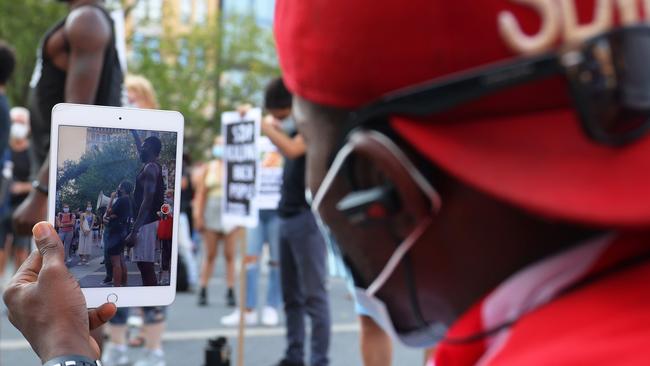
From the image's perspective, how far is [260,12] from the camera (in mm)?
63094

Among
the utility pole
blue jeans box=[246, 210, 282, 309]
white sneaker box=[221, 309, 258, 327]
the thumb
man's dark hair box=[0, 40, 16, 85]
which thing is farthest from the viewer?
the utility pole

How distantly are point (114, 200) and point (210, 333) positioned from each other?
5961mm

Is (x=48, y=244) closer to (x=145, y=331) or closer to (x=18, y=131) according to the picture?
(x=145, y=331)

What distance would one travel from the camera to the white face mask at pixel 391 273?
113cm

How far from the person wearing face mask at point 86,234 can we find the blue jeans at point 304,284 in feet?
14.1

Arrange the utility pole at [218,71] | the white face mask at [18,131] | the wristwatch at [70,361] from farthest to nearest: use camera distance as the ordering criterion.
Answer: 1. the utility pole at [218,71]
2. the white face mask at [18,131]
3. the wristwatch at [70,361]

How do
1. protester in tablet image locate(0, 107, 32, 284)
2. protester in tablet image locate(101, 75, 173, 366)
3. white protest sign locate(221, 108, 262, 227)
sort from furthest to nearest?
protester in tablet image locate(0, 107, 32, 284) < white protest sign locate(221, 108, 262, 227) < protester in tablet image locate(101, 75, 173, 366)

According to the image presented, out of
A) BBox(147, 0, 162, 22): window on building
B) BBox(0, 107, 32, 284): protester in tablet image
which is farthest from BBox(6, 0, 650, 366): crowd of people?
BBox(147, 0, 162, 22): window on building

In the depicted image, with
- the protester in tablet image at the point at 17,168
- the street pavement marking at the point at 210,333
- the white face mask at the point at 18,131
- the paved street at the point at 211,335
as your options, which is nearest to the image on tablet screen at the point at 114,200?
the paved street at the point at 211,335

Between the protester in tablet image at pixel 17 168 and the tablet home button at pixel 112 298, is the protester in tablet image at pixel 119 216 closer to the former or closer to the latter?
the tablet home button at pixel 112 298

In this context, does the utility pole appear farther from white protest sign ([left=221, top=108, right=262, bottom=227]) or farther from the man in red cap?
the man in red cap

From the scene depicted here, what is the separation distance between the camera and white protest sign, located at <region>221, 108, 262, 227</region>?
6977 millimetres

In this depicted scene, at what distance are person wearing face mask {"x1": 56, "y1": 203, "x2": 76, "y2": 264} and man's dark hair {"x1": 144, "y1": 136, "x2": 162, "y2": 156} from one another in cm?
20

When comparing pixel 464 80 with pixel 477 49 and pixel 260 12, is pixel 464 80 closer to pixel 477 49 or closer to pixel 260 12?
pixel 477 49
